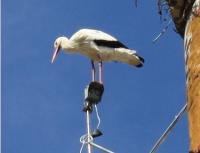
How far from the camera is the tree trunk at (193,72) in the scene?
416 centimetres

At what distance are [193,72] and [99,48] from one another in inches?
194

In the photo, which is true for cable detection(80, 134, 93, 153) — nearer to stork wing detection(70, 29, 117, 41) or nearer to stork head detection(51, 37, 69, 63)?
stork wing detection(70, 29, 117, 41)

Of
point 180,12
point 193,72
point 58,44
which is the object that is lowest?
point 58,44

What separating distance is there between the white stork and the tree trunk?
3793 mm

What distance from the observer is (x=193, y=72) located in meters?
4.51

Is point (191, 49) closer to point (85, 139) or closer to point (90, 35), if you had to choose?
point (85, 139)

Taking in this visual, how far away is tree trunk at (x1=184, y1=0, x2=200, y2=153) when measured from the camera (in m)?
4.16

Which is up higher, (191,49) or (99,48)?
(191,49)

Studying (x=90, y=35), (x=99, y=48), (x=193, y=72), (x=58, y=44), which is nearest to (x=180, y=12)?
(x=193, y=72)

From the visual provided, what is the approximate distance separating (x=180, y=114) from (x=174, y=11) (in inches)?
27.8

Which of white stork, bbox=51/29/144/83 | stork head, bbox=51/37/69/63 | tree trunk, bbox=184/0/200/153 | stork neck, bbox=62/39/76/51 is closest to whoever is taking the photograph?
tree trunk, bbox=184/0/200/153

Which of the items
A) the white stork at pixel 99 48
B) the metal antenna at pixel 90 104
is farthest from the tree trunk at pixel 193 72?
the white stork at pixel 99 48

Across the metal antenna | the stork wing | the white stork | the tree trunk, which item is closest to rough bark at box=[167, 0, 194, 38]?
the tree trunk

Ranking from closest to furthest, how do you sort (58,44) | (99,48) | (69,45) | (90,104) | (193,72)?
(193,72), (90,104), (99,48), (69,45), (58,44)
